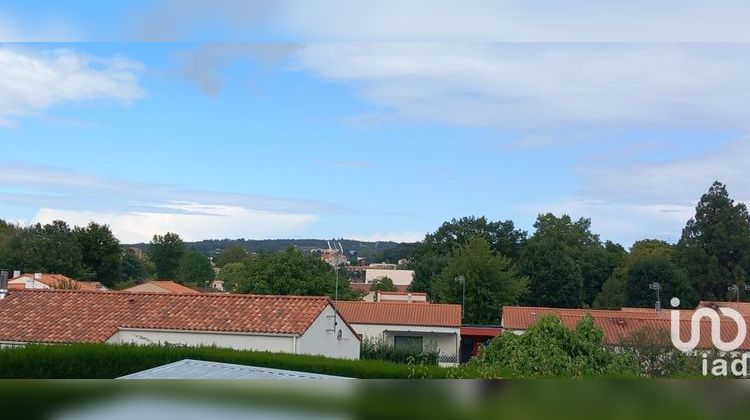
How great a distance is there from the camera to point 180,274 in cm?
6781

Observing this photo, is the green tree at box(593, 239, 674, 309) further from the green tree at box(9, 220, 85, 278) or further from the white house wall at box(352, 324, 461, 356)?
the green tree at box(9, 220, 85, 278)

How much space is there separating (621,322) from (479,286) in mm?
17995

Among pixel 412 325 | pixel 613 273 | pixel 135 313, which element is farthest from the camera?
pixel 613 273

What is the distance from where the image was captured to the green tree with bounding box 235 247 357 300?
34594mm

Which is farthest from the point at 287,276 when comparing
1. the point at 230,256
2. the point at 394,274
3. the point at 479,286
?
the point at 230,256

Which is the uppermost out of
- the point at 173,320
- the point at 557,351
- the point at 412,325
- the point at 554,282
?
the point at 554,282

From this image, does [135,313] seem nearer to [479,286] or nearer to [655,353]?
[655,353]

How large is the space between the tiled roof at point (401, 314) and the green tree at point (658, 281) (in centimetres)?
2150

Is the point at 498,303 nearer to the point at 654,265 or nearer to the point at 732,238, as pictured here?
the point at 654,265

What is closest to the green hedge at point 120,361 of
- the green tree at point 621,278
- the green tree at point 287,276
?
the green tree at point 287,276

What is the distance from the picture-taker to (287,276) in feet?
114

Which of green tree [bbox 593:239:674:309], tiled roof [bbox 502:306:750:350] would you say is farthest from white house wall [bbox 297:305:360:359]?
green tree [bbox 593:239:674:309]

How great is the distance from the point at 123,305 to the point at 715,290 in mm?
42791

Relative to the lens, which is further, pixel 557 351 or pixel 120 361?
pixel 120 361
